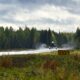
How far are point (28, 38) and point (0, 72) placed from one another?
5758 inches

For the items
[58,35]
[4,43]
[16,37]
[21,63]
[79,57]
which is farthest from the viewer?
[58,35]

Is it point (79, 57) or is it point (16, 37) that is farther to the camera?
point (16, 37)

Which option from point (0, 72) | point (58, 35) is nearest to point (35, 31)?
point (58, 35)

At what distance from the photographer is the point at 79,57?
113 feet

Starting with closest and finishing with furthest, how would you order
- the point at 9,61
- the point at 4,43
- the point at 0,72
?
the point at 0,72, the point at 9,61, the point at 4,43

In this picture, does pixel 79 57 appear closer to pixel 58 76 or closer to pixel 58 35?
pixel 58 76

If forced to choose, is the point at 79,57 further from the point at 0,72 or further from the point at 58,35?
the point at 58,35

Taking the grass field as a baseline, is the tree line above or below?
below

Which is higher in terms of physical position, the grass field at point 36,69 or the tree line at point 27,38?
the grass field at point 36,69

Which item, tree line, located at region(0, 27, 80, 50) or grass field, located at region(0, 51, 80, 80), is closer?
grass field, located at region(0, 51, 80, 80)

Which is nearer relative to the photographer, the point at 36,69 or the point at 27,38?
the point at 36,69

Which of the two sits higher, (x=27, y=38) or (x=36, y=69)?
(x=36, y=69)

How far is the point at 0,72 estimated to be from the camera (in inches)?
888

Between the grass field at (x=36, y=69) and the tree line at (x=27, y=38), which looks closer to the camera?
the grass field at (x=36, y=69)
